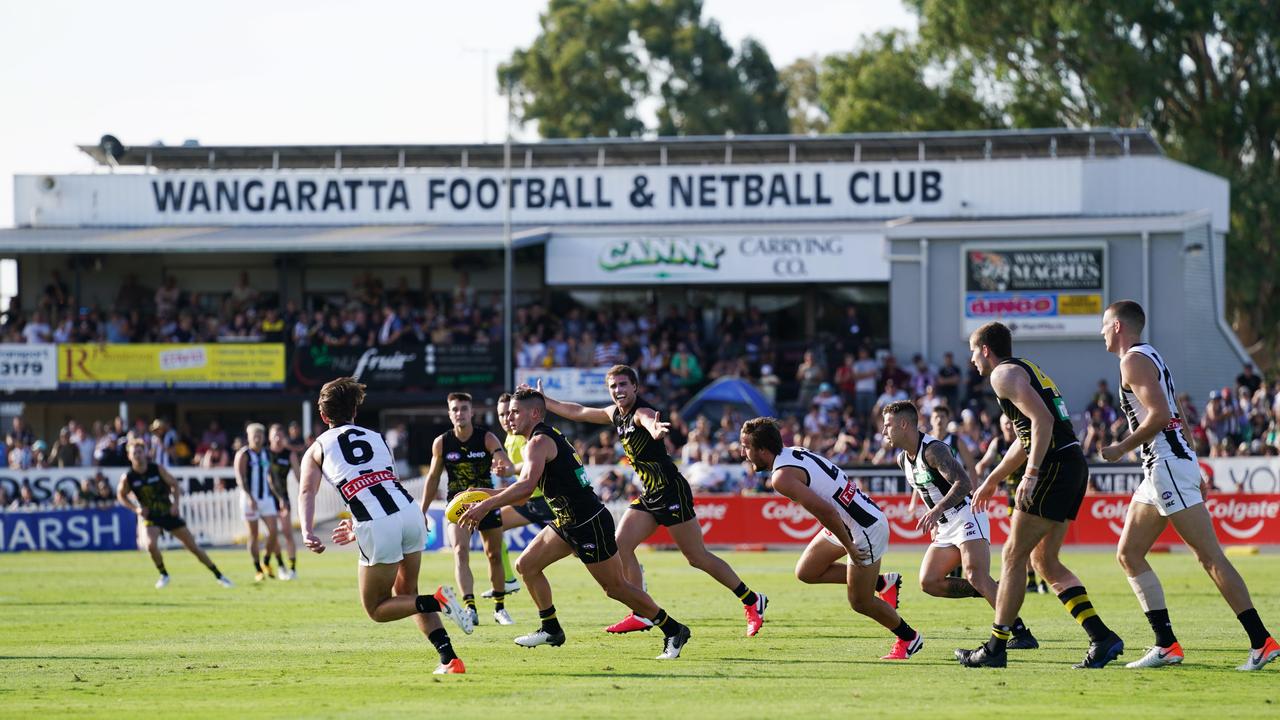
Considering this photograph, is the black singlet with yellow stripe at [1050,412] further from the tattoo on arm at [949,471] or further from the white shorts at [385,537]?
the white shorts at [385,537]

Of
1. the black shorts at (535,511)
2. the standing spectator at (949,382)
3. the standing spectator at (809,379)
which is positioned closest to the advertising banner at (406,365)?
the standing spectator at (809,379)

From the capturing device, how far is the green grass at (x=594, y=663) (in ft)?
30.7

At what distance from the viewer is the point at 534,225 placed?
40.8m

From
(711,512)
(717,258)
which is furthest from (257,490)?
(717,258)

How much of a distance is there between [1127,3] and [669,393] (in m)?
21.5

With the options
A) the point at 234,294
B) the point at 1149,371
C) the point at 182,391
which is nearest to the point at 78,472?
the point at 182,391

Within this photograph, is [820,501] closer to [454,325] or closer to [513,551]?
[513,551]

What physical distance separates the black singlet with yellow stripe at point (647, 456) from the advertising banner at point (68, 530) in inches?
808

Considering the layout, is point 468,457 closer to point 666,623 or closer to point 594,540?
point 594,540

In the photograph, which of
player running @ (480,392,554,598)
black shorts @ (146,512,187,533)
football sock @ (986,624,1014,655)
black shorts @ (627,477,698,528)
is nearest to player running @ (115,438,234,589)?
black shorts @ (146,512,187,533)

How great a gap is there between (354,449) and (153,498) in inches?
463

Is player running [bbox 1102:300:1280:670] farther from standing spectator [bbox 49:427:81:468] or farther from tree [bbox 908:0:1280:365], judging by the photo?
tree [bbox 908:0:1280:365]

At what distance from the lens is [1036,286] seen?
37.1 meters

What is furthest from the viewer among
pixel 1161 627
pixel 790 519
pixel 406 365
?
pixel 406 365
